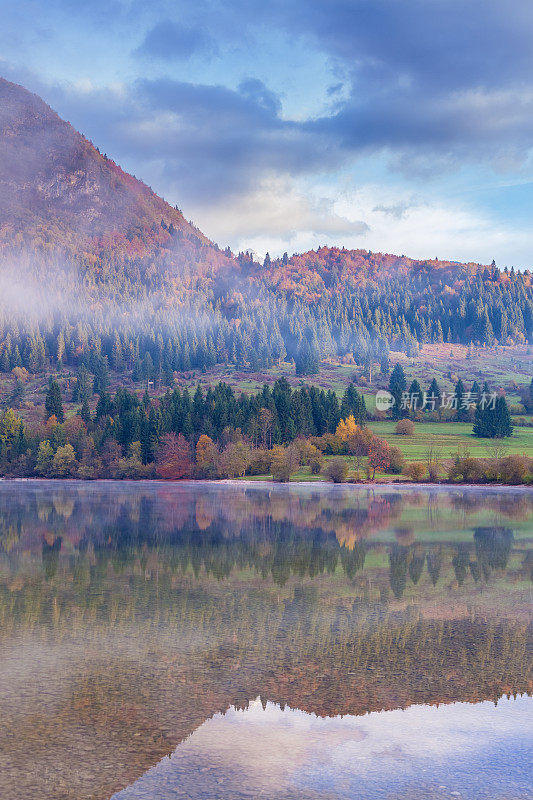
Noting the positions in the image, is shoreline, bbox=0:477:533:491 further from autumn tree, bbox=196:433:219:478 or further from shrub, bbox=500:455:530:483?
autumn tree, bbox=196:433:219:478

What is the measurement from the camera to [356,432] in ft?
538

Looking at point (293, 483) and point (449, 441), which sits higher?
point (449, 441)

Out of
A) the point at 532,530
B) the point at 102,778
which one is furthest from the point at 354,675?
the point at 532,530

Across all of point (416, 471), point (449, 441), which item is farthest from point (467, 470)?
point (449, 441)

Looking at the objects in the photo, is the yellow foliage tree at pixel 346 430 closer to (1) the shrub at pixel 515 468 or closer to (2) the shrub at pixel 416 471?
(2) the shrub at pixel 416 471

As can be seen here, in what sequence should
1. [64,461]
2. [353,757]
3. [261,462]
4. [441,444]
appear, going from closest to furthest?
[353,757]
[261,462]
[441,444]
[64,461]

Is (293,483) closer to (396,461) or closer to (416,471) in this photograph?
(396,461)

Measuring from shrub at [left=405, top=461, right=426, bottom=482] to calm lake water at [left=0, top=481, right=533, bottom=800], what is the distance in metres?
88.8

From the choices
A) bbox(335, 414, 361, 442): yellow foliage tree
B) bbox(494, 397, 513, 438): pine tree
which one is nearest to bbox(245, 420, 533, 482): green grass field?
bbox(494, 397, 513, 438): pine tree

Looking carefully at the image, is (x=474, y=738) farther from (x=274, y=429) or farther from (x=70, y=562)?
(x=274, y=429)

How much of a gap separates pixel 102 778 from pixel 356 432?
151 metres

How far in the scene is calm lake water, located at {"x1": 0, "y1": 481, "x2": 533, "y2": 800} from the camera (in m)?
15.6

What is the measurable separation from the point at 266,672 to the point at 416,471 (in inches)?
4763

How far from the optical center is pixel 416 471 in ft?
458
